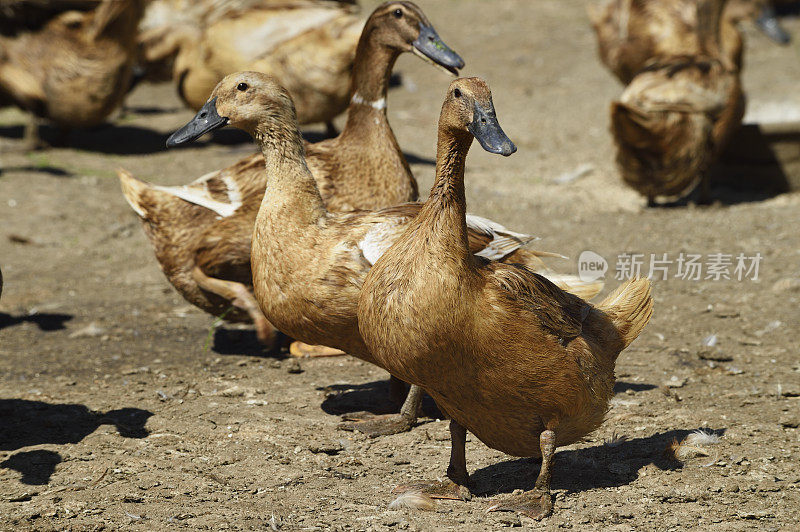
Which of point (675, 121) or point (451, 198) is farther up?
point (675, 121)

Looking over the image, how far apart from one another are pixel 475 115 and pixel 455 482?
1.55m

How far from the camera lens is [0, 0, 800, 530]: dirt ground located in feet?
11.9

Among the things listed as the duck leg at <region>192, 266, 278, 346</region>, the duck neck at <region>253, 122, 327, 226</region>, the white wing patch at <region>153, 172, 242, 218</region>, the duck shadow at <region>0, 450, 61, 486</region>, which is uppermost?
the duck neck at <region>253, 122, 327, 226</region>

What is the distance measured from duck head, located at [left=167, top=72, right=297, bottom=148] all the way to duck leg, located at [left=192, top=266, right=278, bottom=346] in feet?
3.76

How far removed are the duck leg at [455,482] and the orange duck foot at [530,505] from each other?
18 centimetres

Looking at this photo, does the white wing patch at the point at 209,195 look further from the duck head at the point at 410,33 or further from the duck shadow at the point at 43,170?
the duck shadow at the point at 43,170

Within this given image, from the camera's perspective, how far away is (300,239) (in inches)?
167

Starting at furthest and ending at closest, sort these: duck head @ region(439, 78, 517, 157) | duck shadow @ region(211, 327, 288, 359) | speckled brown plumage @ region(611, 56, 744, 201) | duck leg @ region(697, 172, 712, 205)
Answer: duck leg @ region(697, 172, 712, 205) → speckled brown plumage @ region(611, 56, 744, 201) → duck shadow @ region(211, 327, 288, 359) → duck head @ region(439, 78, 517, 157)

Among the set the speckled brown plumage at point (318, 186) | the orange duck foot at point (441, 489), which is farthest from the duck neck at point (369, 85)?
the orange duck foot at point (441, 489)

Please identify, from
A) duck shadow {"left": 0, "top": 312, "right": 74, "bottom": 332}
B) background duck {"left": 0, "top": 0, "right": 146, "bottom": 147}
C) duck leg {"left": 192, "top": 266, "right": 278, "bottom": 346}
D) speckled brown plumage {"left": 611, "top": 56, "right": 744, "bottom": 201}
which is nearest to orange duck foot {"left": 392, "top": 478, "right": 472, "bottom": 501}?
duck leg {"left": 192, "top": 266, "right": 278, "bottom": 346}

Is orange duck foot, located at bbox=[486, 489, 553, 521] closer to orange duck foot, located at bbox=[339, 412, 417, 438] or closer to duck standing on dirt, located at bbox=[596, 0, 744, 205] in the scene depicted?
orange duck foot, located at bbox=[339, 412, 417, 438]

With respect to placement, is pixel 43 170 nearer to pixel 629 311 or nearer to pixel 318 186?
pixel 318 186

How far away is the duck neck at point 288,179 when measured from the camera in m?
4.30

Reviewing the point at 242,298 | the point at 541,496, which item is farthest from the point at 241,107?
the point at 541,496
